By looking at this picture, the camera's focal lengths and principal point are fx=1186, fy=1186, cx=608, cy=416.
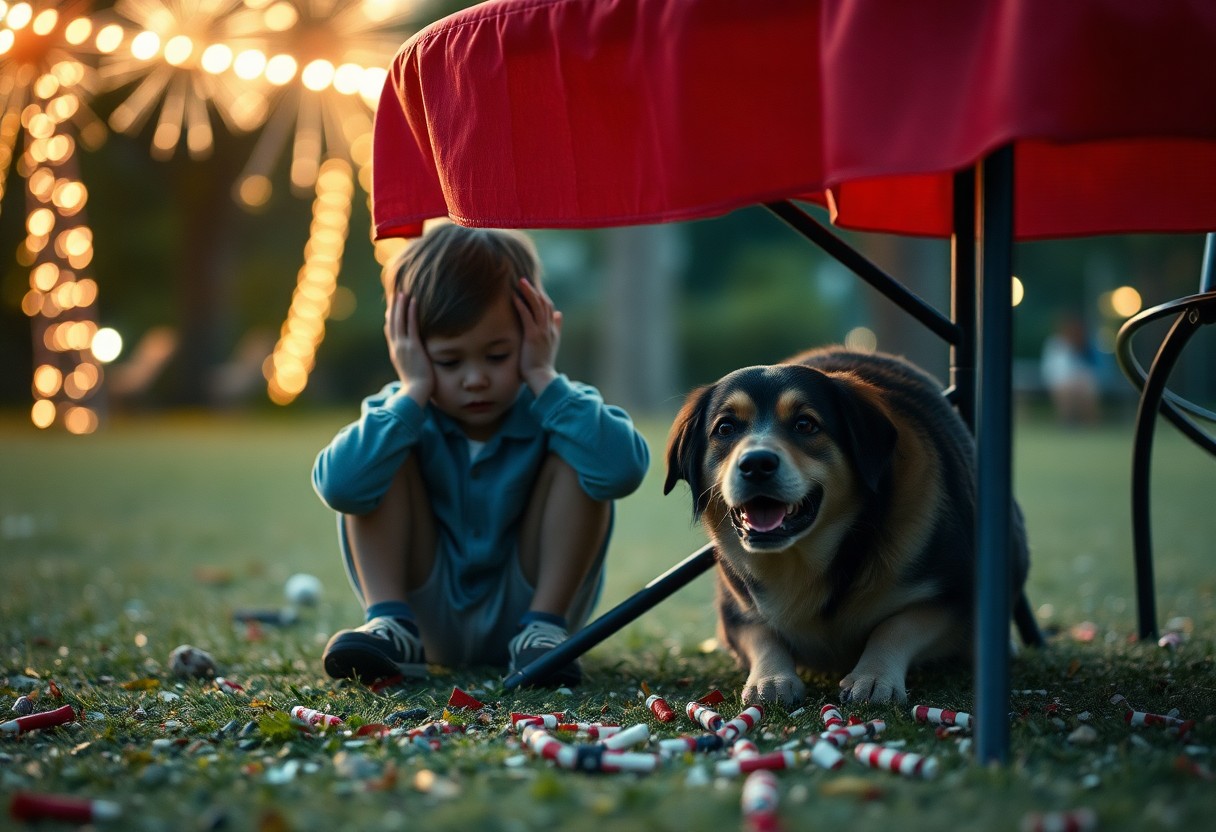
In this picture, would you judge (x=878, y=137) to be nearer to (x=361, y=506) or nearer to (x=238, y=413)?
(x=361, y=506)

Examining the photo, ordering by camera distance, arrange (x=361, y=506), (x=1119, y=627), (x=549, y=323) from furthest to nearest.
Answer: (x=1119, y=627)
(x=549, y=323)
(x=361, y=506)

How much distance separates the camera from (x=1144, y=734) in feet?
6.75

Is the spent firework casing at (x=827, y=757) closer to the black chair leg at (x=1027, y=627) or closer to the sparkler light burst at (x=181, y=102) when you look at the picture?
the black chair leg at (x=1027, y=627)

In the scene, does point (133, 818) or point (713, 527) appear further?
point (713, 527)

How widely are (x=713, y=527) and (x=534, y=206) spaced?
0.88 m

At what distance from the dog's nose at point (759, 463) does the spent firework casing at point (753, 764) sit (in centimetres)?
63

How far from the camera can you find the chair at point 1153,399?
8.74 ft

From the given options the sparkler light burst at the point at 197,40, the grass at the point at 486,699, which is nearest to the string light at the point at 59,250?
the sparkler light burst at the point at 197,40

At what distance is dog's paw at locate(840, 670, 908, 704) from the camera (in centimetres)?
241

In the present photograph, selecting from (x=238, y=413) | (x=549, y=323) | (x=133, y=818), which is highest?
(x=549, y=323)

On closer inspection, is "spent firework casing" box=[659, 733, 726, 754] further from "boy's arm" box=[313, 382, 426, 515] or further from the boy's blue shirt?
"boy's arm" box=[313, 382, 426, 515]

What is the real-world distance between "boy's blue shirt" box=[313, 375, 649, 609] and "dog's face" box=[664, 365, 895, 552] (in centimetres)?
30

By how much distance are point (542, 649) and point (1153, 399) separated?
5.29ft

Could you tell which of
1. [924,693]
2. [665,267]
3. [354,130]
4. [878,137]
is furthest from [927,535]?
[665,267]
